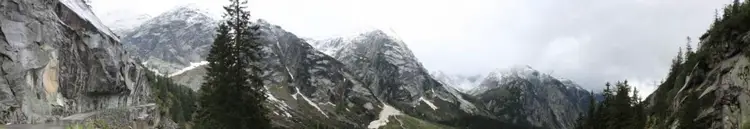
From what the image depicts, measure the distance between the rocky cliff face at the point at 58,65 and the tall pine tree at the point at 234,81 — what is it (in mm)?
41140

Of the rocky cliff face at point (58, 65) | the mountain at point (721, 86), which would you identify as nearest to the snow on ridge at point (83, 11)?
the rocky cliff face at point (58, 65)

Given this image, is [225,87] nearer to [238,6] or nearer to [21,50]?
[238,6]

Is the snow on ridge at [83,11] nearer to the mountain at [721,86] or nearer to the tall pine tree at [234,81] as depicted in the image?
the tall pine tree at [234,81]

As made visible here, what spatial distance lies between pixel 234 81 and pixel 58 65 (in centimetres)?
10822

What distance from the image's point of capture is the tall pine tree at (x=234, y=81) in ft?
155

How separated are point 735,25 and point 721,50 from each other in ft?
10.3

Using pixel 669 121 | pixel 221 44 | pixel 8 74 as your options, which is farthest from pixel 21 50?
pixel 669 121

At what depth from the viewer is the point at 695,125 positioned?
65.3 metres

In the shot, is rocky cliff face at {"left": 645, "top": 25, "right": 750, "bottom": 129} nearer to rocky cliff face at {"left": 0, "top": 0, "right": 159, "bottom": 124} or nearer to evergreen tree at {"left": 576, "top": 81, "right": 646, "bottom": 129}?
evergreen tree at {"left": 576, "top": 81, "right": 646, "bottom": 129}

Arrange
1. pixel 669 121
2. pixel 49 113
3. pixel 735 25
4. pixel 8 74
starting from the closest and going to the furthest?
pixel 735 25, pixel 669 121, pixel 8 74, pixel 49 113

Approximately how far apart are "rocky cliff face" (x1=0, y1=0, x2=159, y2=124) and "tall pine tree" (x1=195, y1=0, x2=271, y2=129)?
135 feet

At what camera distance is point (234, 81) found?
1874 inches

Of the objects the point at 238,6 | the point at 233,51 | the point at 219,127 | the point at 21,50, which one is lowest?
the point at 219,127

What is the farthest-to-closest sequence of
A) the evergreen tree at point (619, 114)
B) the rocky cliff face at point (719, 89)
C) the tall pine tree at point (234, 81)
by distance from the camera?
1. the evergreen tree at point (619, 114)
2. the rocky cliff face at point (719, 89)
3. the tall pine tree at point (234, 81)
